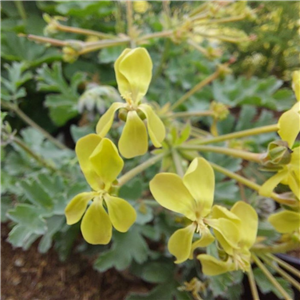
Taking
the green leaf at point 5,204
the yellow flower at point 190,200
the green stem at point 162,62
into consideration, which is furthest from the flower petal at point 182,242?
the green stem at point 162,62

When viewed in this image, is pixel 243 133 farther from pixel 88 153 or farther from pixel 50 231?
pixel 50 231

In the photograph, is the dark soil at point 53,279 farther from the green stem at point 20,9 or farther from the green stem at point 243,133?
the green stem at point 20,9

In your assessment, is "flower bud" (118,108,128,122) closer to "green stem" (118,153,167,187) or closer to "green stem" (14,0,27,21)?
"green stem" (118,153,167,187)

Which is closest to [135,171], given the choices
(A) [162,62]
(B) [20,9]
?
(A) [162,62]

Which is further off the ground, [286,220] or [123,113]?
[123,113]

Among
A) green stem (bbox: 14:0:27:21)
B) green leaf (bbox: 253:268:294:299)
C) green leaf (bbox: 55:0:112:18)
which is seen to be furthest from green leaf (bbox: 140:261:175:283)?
green stem (bbox: 14:0:27:21)
